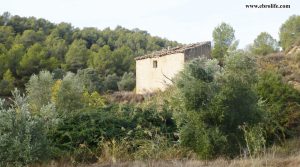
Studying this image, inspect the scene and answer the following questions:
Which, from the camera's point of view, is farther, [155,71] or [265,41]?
[265,41]

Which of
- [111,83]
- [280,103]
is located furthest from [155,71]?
[280,103]

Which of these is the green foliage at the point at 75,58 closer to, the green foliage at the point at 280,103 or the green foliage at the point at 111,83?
the green foliage at the point at 111,83

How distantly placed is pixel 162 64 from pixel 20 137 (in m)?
19.4

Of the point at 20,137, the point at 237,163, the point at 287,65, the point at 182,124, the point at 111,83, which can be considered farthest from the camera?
the point at 111,83

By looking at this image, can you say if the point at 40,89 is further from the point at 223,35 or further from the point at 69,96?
the point at 223,35

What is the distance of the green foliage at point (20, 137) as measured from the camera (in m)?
5.23

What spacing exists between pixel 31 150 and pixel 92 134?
8.71ft

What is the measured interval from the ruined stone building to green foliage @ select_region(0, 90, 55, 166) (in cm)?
1544

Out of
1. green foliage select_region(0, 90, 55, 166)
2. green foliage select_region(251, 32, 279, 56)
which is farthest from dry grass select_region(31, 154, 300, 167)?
green foliage select_region(251, 32, 279, 56)

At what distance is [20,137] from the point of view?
533cm

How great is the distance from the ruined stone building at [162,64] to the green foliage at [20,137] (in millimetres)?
15444

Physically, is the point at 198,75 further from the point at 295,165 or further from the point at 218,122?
the point at 295,165

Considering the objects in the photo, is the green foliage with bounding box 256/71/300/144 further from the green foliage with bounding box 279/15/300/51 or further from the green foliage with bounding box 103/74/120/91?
the green foliage with bounding box 103/74/120/91

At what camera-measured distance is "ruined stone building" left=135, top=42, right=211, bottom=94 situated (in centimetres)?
2243
